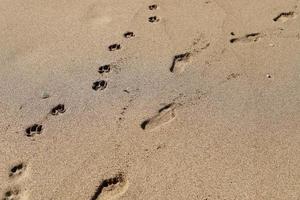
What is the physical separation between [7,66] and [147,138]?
1180mm

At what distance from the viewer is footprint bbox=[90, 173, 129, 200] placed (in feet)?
7.86

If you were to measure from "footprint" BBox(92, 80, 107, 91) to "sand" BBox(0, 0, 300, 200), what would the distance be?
0.05ft

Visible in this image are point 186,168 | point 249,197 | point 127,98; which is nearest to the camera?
point 249,197

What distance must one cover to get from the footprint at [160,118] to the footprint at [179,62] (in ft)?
1.11

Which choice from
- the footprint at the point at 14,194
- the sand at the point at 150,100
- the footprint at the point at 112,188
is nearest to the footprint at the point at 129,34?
the sand at the point at 150,100

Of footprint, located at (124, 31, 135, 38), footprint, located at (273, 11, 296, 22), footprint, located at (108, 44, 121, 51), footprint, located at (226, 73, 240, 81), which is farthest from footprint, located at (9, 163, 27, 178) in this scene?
footprint, located at (273, 11, 296, 22)

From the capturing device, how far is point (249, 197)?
2326 mm

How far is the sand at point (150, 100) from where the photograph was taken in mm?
2457

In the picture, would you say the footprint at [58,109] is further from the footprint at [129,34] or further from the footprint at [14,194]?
the footprint at [129,34]

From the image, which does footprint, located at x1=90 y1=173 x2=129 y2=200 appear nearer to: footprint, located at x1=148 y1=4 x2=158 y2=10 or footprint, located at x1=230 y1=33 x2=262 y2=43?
footprint, located at x1=230 y1=33 x2=262 y2=43

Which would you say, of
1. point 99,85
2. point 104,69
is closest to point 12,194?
point 99,85

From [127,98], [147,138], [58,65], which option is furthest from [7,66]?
[147,138]

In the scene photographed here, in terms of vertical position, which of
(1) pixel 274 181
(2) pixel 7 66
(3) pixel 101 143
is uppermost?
(2) pixel 7 66

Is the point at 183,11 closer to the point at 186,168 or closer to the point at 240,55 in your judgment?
the point at 240,55
